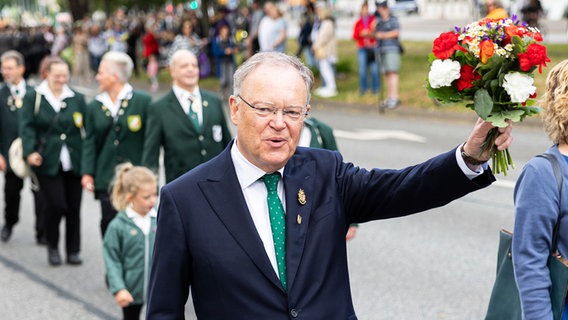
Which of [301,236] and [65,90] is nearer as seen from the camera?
[301,236]

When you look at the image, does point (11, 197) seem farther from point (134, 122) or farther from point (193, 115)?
point (193, 115)

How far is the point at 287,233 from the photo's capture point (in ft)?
11.1

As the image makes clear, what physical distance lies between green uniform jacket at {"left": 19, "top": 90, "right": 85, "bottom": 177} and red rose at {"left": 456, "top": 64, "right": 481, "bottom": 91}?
247 inches

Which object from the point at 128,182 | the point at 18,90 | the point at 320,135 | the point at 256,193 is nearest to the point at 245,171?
the point at 256,193

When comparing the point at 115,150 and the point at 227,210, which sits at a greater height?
the point at 227,210

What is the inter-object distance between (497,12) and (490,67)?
1373cm

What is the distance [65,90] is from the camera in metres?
9.22

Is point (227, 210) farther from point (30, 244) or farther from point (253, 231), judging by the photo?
Result: point (30, 244)

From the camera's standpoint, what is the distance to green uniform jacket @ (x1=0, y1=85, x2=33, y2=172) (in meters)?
10.4

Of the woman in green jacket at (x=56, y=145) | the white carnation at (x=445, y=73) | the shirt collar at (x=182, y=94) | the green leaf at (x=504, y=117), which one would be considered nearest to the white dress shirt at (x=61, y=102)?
the woman in green jacket at (x=56, y=145)

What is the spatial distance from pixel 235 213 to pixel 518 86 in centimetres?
106

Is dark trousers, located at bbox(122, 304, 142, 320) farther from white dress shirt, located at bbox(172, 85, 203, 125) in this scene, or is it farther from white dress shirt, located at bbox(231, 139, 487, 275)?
white dress shirt, located at bbox(231, 139, 487, 275)

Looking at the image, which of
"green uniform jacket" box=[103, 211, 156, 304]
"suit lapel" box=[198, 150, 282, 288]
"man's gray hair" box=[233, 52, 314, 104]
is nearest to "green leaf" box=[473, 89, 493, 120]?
"man's gray hair" box=[233, 52, 314, 104]

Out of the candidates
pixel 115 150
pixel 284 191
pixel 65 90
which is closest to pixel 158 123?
pixel 115 150
